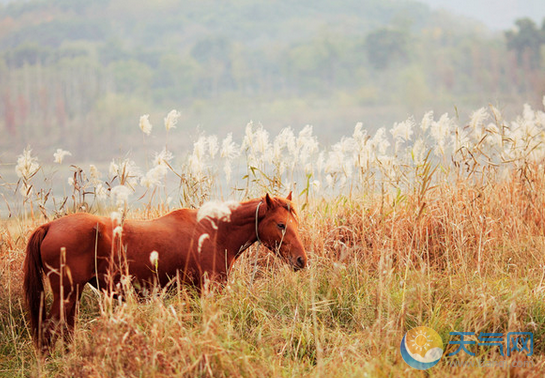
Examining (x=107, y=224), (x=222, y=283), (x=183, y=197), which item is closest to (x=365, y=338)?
(x=222, y=283)

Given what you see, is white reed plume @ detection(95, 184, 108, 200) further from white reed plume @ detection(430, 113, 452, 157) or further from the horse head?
white reed plume @ detection(430, 113, 452, 157)

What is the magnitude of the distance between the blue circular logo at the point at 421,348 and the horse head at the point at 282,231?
Answer: 958mm

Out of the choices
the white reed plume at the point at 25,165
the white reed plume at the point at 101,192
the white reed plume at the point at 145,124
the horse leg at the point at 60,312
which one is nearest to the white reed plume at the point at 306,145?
the white reed plume at the point at 145,124

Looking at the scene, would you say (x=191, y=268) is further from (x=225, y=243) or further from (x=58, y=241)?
(x=58, y=241)

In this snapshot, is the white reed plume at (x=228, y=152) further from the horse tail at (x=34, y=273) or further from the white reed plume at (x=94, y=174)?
the horse tail at (x=34, y=273)

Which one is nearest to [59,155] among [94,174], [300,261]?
[94,174]

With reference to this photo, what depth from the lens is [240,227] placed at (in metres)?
4.25

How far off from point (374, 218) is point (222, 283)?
2.36 m

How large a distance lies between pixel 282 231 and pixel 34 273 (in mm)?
1779

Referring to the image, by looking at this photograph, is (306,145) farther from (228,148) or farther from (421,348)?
(421,348)

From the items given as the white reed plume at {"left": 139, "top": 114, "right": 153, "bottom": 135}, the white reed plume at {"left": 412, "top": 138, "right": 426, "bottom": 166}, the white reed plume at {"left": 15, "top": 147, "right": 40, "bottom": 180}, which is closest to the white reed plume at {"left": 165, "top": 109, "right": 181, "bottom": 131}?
the white reed plume at {"left": 139, "top": 114, "right": 153, "bottom": 135}

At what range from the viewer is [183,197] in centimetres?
588

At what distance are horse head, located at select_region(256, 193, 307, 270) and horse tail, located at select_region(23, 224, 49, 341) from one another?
1.57 m

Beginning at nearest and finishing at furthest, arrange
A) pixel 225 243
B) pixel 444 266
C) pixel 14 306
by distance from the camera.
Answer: pixel 225 243, pixel 14 306, pixel 444 266
